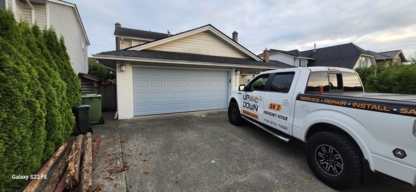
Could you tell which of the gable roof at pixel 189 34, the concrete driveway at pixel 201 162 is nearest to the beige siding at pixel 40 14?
the gable roof at pixel 189 34

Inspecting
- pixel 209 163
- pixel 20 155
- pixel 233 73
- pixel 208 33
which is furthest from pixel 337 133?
pixel 208 33

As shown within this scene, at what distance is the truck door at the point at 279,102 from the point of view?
321 cm

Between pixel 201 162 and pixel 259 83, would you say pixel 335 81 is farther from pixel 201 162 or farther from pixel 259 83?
pixel 201 162

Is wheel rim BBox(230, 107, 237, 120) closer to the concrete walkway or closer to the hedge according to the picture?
the concrete walkway

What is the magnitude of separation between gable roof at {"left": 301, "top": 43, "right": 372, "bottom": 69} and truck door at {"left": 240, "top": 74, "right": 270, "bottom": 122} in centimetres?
2413

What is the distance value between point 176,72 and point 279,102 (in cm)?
508

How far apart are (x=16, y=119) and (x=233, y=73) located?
7.66 meters

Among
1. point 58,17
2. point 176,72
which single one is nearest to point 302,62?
point 176,72

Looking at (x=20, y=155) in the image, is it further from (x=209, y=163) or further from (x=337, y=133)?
(x=337, y=133)

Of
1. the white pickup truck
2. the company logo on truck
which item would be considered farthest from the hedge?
the company logo on truck

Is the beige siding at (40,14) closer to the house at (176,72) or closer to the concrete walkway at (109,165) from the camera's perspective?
the house at (176,72)

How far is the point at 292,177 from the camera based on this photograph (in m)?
2.66

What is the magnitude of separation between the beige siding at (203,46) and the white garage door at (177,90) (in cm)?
154

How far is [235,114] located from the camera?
5.65 m
